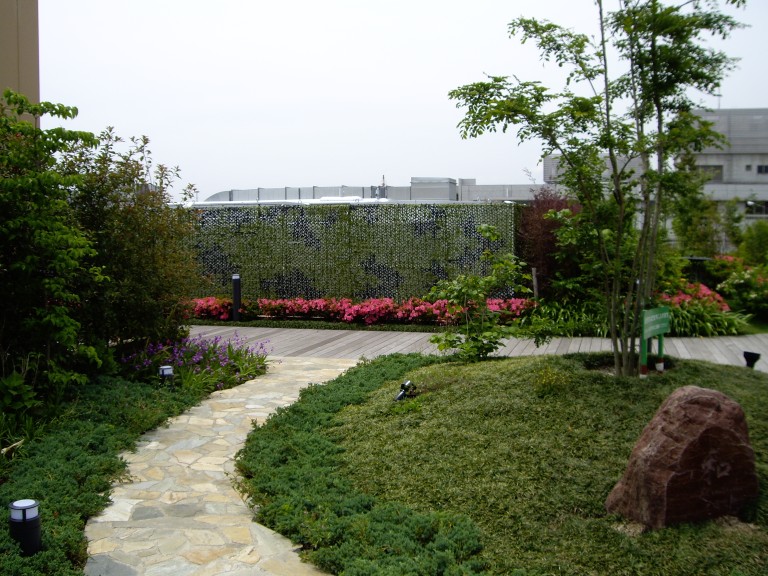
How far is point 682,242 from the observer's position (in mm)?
18938

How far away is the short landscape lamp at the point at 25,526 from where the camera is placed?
11.2ft

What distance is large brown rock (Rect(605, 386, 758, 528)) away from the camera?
11.6ft

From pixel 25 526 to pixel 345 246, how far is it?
1139cm

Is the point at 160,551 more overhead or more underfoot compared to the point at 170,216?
more underfoot

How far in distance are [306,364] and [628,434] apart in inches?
214

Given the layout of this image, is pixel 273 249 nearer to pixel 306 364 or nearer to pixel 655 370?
pixel 306 364

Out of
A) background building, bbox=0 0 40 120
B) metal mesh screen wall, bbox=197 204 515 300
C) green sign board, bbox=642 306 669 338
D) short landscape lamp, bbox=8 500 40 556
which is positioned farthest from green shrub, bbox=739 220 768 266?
short landscape lamp, bbox=8 500 40 556

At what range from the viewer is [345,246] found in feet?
47.8

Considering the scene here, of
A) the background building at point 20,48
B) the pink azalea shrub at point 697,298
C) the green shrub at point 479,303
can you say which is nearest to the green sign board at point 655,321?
the green shrub at point 479,303

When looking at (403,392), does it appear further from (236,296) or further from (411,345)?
(236,296)

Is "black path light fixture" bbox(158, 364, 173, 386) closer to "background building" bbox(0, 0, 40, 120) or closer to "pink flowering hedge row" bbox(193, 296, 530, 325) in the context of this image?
"background building" bbox(0, 0, 40, 120)

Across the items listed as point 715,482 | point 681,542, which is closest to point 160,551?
point 681,542

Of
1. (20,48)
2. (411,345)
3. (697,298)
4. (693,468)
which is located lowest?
(411,345)

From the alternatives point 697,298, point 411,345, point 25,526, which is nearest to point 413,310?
point 411,345
